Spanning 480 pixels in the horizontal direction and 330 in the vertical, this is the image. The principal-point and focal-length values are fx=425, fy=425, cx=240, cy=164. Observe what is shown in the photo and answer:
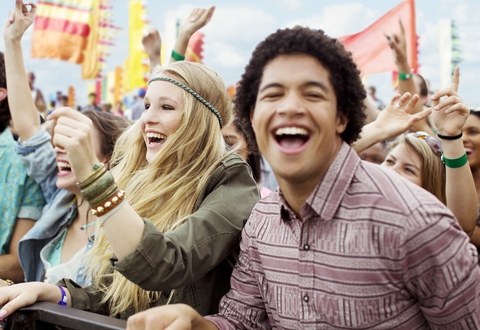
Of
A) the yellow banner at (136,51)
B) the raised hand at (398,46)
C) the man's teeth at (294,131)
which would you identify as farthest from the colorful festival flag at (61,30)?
the man's teeth at (294,131)

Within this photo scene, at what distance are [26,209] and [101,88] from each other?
36503 millimetres

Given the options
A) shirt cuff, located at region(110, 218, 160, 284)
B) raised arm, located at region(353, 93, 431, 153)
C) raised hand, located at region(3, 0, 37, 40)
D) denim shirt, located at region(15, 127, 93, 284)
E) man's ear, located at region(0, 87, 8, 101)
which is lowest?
denim shirt, located at region(15, 127, 93, 284)

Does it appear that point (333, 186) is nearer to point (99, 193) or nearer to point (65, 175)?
point (99, 193)

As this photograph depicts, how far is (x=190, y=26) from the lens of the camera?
307cm

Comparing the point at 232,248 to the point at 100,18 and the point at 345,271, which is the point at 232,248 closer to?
the point at 345,271

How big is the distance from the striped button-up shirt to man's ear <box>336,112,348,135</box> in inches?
2.7

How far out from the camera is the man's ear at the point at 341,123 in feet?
4.73

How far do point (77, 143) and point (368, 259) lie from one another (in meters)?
0.94

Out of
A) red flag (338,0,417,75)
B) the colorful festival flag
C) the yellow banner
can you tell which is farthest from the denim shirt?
the yellow banner

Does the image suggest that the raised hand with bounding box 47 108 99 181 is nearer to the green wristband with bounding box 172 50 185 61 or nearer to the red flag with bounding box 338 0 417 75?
the green wristband with bounding box 172 50 185 61

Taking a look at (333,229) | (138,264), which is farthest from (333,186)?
(138,264)

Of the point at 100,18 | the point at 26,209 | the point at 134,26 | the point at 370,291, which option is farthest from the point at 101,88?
the point at 370,291

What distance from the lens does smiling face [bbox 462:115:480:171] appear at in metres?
2.64

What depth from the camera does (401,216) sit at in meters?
1.21
